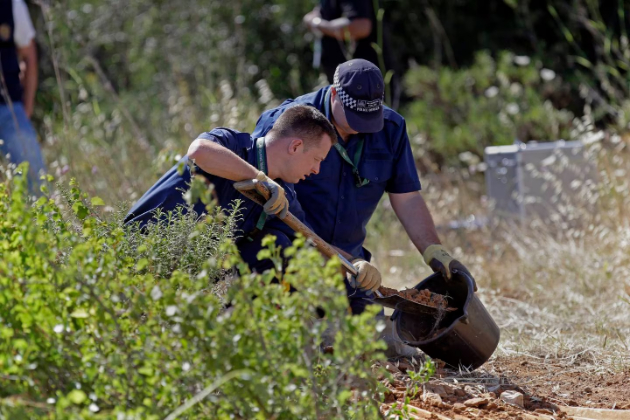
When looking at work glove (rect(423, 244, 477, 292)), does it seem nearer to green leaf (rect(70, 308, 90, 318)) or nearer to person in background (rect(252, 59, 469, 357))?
person in background (rect(252, 59, 469, 357))

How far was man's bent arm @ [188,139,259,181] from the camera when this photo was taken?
123 inches

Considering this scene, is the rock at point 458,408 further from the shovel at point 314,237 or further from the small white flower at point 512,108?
the small white flower at point 512,108

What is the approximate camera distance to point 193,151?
315cm

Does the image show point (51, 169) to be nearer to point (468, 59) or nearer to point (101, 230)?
point (101, 230)

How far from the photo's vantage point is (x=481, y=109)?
8.30 m

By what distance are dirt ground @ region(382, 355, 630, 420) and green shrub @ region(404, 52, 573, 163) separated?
4.31 m

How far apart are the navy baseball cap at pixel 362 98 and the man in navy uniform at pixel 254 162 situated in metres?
0.27

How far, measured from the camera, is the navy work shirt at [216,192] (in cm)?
330

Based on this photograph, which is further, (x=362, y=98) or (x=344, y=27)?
(x=344, y=27)

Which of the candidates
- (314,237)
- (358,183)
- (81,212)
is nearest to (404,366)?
(314,237)

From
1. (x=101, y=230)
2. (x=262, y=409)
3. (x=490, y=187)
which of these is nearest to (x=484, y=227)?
(x=490, y=187)

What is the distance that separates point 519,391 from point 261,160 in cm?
136

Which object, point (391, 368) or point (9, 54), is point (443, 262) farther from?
point (9, 54)

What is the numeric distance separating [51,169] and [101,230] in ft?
9.92
